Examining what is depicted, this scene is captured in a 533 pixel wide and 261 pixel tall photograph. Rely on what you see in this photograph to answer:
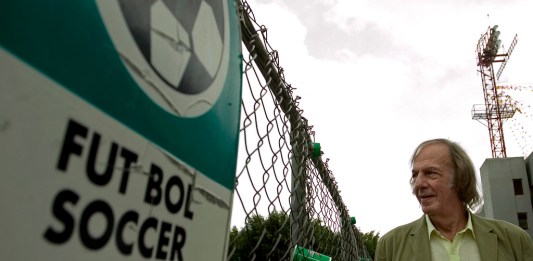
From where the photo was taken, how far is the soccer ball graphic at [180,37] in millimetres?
559

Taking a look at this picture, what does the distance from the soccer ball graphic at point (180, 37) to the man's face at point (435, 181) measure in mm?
1512

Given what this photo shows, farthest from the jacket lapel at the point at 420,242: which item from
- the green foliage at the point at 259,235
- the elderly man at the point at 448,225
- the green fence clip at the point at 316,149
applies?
the green fence clip at the point at 316,149

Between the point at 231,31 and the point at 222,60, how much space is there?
0.10 meters

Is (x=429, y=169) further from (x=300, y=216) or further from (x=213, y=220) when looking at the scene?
(x=213, y=220)

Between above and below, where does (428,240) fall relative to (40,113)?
above

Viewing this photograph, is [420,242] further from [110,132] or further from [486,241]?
[110,132]

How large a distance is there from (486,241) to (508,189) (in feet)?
73.2

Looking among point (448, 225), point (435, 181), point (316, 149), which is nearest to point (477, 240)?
point (448, 225)

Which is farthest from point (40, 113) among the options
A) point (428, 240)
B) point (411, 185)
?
point (411, 185)

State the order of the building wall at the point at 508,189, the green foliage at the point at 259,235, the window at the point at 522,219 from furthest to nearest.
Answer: the window at the point at 522,219, the building wall at the point at 508,189, the green foliage at the point at 259,235

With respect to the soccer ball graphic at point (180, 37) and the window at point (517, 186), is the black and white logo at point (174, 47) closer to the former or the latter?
the soccer ball graphic at point (180, 37)

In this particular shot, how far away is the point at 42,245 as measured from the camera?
15.7 inches

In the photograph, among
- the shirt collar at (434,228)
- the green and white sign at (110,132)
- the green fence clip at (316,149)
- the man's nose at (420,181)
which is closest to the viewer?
the green and white sign at (110,132)

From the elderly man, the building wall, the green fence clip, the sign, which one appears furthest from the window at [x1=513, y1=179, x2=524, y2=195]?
the sign
